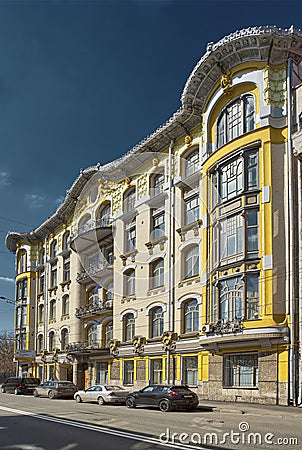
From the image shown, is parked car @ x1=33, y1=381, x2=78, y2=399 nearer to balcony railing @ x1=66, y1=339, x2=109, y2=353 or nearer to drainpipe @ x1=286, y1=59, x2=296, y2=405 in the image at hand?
balcony railing @ x1=66, y1=339, x2=109, y2=353

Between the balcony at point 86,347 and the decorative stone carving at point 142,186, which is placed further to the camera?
the balcony at point 86,347

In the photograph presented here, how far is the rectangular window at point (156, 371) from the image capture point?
36.9m

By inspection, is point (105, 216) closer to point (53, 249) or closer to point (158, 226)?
point (158, 226)

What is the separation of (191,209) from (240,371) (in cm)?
1040

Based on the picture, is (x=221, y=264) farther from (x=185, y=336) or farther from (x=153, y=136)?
(x=153, y=136)

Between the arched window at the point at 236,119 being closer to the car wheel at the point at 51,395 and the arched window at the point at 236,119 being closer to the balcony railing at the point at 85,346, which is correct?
the balcony railing at the point at 85,346

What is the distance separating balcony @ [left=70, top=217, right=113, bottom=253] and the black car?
1882cm

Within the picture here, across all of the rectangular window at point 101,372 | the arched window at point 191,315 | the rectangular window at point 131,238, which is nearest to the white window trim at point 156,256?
the rectangular window at point 131,238

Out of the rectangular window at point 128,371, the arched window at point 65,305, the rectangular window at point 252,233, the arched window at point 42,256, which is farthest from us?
the arched window at point 42,256

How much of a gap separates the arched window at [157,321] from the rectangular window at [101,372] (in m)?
7.03

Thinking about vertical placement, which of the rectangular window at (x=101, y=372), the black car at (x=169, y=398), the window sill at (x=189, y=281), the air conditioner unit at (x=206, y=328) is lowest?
the rectangular window at (x=101, y=372)

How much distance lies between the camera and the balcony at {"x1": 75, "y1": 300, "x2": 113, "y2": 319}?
43.8m

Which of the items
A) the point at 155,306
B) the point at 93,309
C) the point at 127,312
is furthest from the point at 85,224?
the point at 155,306

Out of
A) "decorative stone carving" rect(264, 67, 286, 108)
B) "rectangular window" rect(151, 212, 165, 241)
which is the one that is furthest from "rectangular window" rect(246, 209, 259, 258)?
"rectangular window" rect(151, 212, 165, 241)
